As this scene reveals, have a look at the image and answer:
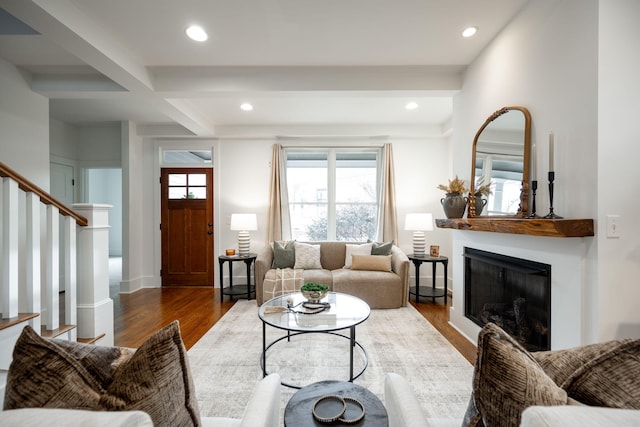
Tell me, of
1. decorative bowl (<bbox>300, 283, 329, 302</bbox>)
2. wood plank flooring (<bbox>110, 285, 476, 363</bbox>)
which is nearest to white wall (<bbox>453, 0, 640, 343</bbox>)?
wood plank flooring (<bbox>110, 285, 476, 363</bbox>)

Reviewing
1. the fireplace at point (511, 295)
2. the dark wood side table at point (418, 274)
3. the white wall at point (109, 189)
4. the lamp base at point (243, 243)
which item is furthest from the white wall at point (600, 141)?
the white wall at point (109, 189)

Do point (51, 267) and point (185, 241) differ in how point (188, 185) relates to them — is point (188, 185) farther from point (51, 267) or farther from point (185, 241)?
point (51, 267)

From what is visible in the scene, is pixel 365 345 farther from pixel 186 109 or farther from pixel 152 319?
pixel 186 109

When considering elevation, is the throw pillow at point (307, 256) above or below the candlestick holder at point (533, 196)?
below

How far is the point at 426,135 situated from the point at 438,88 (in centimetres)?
176

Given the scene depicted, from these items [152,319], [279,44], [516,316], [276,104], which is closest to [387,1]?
[279,44]

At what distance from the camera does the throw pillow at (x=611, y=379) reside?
26.9 inches

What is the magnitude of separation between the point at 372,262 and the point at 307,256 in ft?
3.10

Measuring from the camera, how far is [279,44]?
2.47 m

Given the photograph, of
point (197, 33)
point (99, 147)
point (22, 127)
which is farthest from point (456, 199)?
point (99, 147)

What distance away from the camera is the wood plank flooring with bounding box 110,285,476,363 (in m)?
2.78

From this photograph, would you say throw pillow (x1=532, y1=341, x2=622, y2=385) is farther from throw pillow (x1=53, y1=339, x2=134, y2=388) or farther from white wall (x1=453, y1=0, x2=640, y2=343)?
throw pillow (x1=53, y1=339, x2=134, y2=388)

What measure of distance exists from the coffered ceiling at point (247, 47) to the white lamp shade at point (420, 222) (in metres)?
1.60

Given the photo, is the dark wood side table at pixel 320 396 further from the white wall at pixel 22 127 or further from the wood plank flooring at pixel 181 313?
the white wall at pixel 22 127
